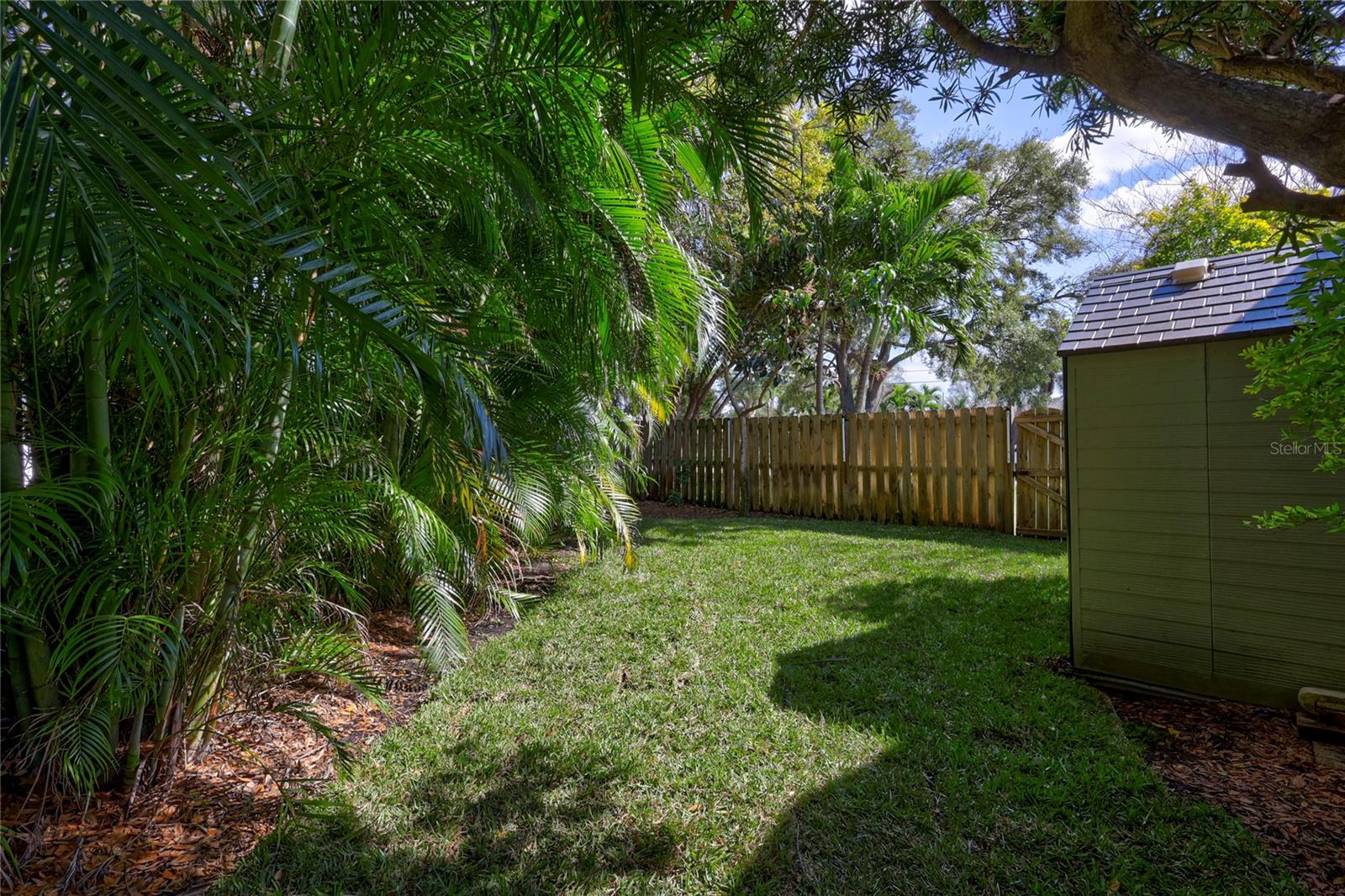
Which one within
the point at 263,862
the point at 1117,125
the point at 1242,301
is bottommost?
the point at 263,862

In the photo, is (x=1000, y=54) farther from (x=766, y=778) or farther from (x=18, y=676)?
(x=18, y=676)

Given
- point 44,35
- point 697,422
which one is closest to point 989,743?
point 44,35

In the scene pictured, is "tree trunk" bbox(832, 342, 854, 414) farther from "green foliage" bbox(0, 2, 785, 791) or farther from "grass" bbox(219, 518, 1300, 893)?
"green foliage" bbox(0, 2, 785, 791)

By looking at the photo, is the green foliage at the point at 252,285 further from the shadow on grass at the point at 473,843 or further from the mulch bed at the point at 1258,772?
the mulch bed at the point at 1258,772

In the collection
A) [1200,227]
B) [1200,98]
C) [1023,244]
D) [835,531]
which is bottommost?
[835,531]

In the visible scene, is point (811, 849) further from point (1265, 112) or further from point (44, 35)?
point (44, 35)

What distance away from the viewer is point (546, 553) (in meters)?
5.63

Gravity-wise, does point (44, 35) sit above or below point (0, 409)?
above

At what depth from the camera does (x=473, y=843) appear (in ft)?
6.44

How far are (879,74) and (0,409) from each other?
3160 mm

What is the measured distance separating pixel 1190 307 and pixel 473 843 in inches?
148

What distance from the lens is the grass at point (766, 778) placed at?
1812 mm

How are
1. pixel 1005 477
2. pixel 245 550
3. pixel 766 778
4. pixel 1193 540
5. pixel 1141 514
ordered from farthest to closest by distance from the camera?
1. pixel 1005 477
2. pixel 1141 514
3. pixel 1193 540
4. pixel 766 778
5. pixel 245 550

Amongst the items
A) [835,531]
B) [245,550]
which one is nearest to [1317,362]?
[245,550]
